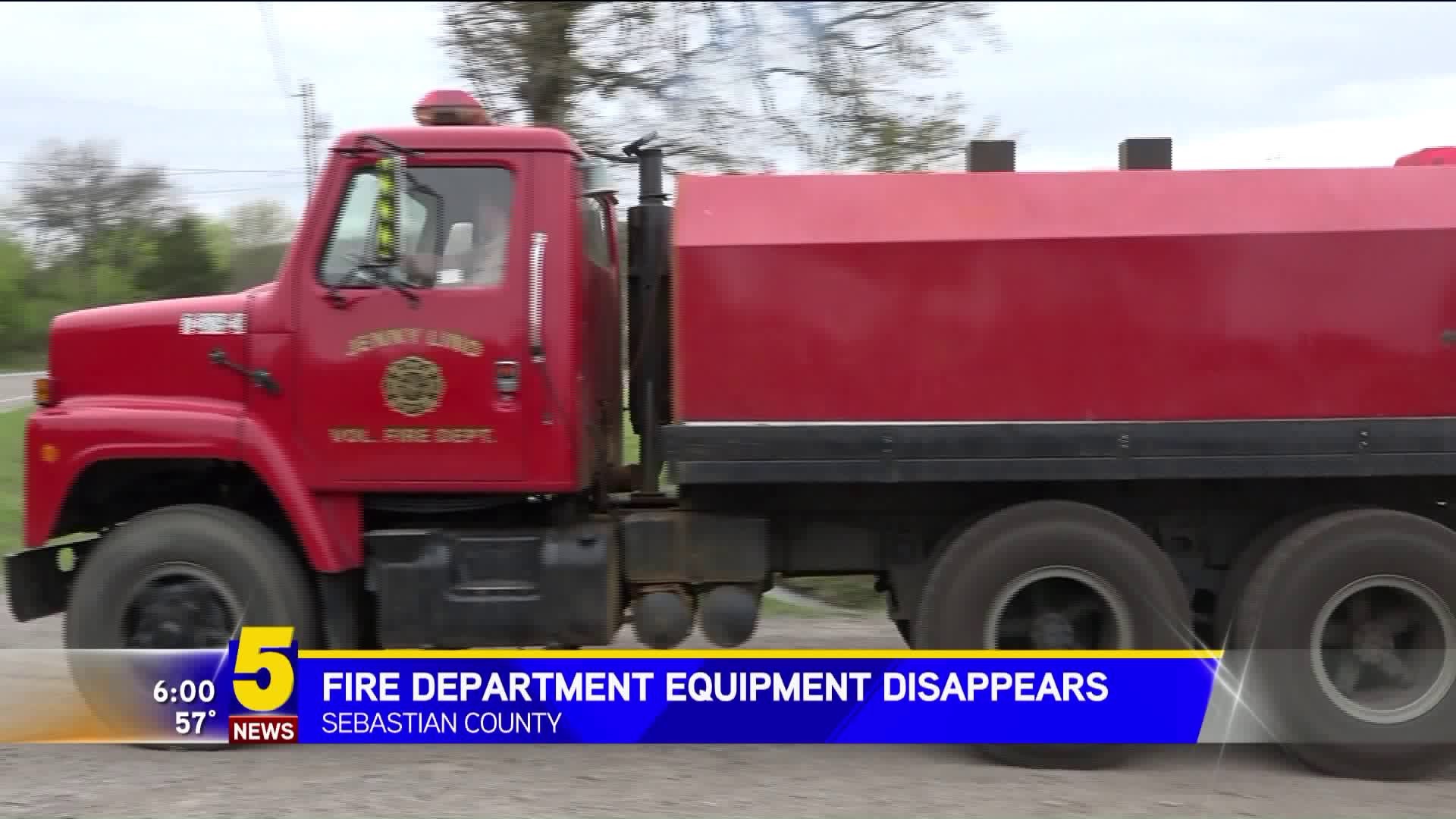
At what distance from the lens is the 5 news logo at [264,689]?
5.21 metres

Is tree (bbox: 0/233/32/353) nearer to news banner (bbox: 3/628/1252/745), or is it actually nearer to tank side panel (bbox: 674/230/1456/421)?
news banner (bbox: 3/628/1252/745)

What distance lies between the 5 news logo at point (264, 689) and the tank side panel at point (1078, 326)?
1.92 m

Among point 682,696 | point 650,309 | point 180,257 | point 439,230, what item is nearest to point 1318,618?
point 682,696

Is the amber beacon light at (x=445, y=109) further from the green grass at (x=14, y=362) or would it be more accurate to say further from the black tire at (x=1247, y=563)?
the green grass at (x=14, y=362)

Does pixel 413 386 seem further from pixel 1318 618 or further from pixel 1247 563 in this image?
pixel 1318 618

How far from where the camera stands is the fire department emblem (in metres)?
5.24

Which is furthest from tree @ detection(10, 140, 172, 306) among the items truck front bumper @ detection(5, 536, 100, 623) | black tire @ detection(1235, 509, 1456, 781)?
black tire @ detection(1235, 509, 1456, 781)

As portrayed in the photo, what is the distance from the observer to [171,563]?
5273 mm

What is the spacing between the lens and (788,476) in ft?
16.8

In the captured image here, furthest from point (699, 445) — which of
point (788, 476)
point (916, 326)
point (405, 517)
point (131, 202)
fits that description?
point (131, 202)

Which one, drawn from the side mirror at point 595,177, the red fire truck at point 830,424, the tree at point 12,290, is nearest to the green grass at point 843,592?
the red fire truck at point 830,424

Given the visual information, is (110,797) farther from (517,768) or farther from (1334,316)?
(1334,316)

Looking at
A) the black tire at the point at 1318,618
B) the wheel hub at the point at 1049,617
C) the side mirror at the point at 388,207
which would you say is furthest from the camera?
the wheel hub at the point at 1049,617

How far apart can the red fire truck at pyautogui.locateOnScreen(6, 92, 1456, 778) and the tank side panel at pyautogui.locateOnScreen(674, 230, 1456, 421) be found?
1 cm
